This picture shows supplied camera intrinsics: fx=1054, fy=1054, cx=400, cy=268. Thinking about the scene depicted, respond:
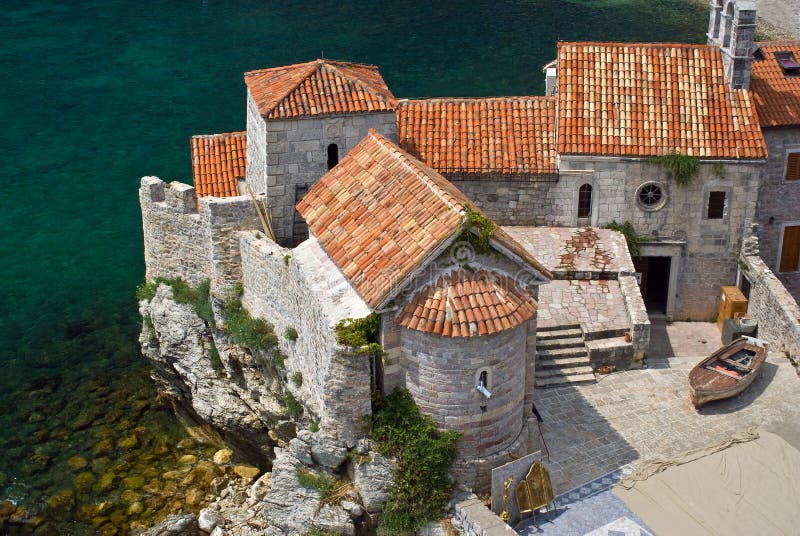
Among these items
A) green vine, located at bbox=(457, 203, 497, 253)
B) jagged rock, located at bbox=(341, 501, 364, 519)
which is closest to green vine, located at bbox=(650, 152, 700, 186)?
green vine, located at bbox=(457, 203, 497, 253)

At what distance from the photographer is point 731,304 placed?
3303 cm

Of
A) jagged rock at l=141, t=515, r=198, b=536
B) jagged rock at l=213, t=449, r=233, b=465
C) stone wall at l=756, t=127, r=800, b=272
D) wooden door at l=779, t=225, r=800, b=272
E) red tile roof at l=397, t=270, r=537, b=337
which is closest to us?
red tile roof at l=397, t=270, r=537, b=337

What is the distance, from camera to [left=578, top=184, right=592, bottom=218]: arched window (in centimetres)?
3359

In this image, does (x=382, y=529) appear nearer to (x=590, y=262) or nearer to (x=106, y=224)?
(x=590, y=262)

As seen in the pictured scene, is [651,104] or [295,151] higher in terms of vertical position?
[651,104]

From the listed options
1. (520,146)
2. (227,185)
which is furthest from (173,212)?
(520,146)

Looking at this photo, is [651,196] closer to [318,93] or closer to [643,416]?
[643,416]

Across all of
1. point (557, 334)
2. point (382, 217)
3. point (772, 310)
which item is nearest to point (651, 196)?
point (772, 310)

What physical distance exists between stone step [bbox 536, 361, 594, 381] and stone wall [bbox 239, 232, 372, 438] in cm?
667

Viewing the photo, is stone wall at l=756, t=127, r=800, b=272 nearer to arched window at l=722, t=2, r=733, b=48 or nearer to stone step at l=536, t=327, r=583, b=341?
arched window at l=722, t=2, r=733, b=48

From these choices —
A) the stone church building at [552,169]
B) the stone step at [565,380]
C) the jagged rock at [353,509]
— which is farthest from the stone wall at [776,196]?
the jagged rock at [353,509]

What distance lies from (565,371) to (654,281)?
793 centimetres

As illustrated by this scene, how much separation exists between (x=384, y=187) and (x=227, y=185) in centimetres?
809

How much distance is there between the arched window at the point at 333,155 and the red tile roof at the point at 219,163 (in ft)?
11.0
